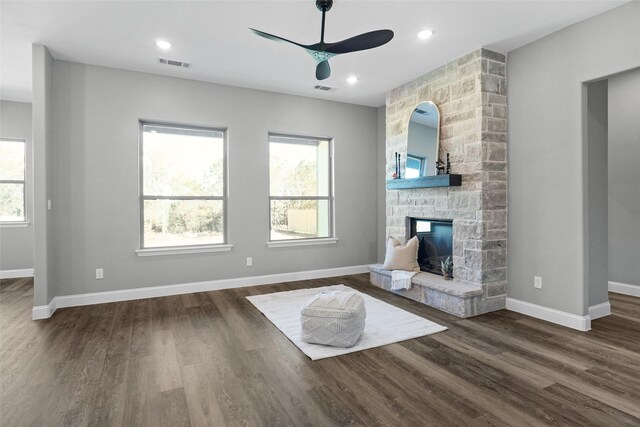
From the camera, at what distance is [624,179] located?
14.8 ft

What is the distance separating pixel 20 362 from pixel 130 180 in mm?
2405

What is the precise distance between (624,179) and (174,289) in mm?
6280

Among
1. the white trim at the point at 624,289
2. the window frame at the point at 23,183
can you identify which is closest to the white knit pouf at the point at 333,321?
the white trim at the point at 624,289

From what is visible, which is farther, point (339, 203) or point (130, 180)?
point (339, 203)

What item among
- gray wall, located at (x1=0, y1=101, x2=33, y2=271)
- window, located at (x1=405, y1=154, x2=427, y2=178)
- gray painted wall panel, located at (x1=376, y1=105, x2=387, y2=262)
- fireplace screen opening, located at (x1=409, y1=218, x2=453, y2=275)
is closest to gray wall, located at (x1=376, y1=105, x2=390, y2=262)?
gray painted wall panel, located at (x1=376, y1=105, x2=387, y2=262)

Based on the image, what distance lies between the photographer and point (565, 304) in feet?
11.2

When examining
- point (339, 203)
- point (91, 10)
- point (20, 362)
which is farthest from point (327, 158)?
point (20, 362)

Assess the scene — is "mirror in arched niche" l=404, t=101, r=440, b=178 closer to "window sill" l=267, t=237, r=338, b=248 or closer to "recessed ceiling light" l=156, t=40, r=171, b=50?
"window sill" l=267, t=237, r=338, b=248

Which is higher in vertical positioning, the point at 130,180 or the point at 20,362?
the point at 130,180

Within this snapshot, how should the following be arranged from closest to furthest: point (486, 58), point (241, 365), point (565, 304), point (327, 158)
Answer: point (241, 365)
point (565, 304)
point (486, 58)
point (327, 158)

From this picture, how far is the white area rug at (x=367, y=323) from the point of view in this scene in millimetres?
2908

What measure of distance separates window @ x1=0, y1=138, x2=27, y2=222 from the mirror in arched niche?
21.5ft

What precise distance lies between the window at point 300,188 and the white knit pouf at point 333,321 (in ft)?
8.49

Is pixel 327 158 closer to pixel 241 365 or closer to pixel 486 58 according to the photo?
pixel 486 58
